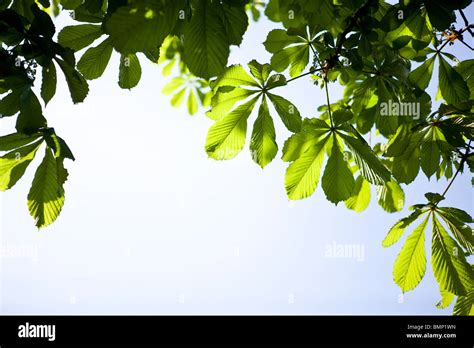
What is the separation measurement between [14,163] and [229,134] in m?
0.87

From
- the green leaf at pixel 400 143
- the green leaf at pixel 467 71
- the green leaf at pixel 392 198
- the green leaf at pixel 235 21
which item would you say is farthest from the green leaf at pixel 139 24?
the green leaf at pixel 467 71

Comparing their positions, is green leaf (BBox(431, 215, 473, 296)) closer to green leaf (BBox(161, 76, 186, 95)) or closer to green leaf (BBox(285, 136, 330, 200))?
green leaf (BBox(285, 136, 330, 200))

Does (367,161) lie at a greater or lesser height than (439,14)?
lesser

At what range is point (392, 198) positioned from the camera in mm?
2029

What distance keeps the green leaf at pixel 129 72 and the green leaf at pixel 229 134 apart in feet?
1.32

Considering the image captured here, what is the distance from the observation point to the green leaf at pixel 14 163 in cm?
144

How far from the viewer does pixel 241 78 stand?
174 cm

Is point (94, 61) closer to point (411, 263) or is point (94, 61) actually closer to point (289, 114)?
point (289, 114)

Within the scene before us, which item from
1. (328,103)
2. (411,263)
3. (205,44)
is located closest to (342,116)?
(328,103)
